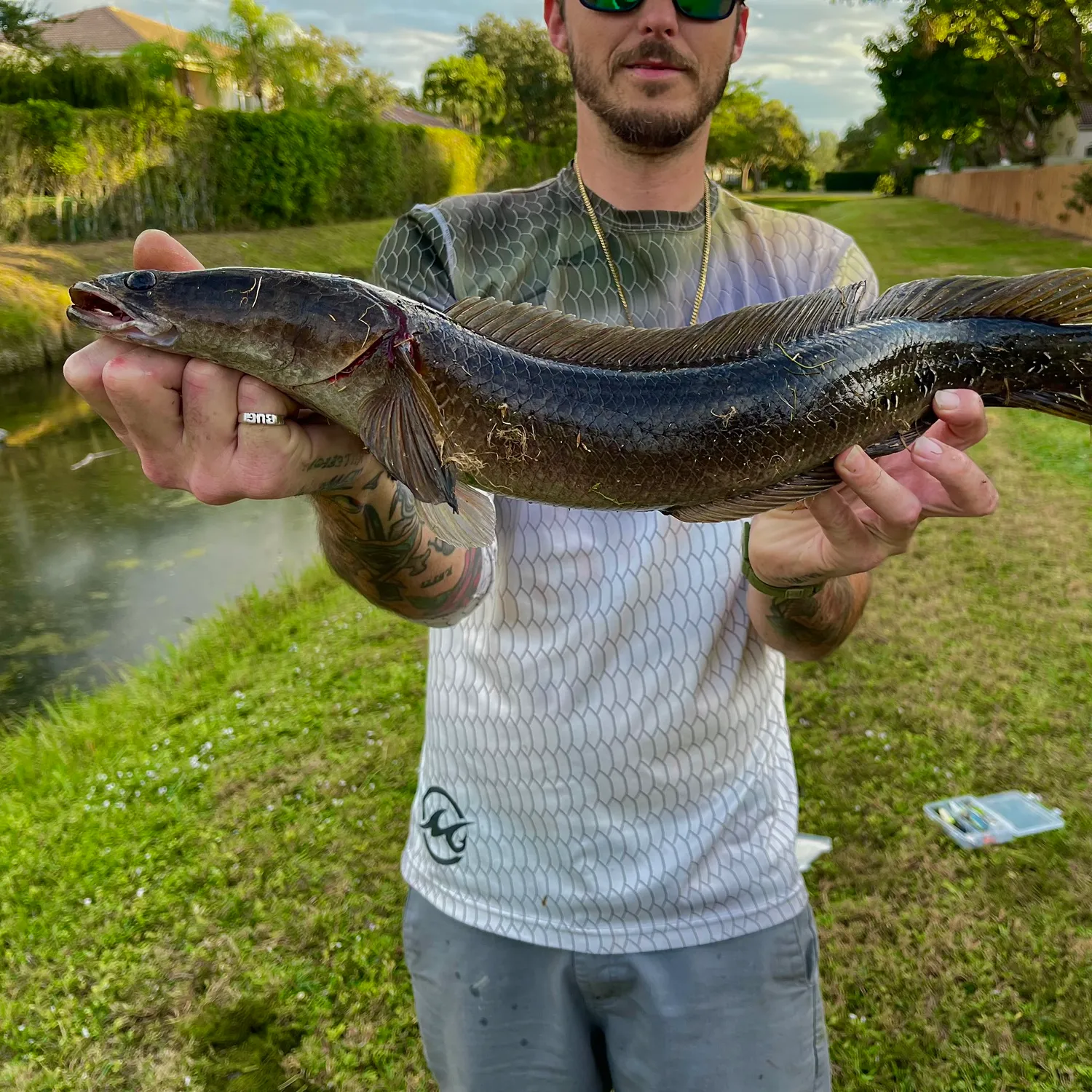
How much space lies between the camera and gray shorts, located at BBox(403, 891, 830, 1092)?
238 centimetres

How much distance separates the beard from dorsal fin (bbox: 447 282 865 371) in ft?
2.71

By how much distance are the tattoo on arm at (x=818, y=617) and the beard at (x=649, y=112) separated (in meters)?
1.43

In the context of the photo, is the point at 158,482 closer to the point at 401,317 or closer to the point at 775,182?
the point at 401,317

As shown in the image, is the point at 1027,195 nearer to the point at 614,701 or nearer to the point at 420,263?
the point at 420,263

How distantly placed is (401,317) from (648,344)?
59 centimetres

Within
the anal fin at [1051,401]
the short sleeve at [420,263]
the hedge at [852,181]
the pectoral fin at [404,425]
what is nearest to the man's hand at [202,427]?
the pectoral fin at [404,425]

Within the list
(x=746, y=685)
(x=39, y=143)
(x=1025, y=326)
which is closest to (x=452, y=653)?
(x=746, y=685)

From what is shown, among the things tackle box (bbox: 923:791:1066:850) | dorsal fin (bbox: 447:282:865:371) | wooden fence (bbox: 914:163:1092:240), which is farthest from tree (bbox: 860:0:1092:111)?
dorsal fin (bbox: 447:282:865:371)

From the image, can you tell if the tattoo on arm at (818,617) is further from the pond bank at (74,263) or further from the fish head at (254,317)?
the pond bank at (74,263)

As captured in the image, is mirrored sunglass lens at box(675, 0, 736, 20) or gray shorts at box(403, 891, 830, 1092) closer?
gray shorts at box(403, 891, 830, 1092)

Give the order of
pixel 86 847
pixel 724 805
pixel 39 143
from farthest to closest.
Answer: pixel 39 143 < pixel 86 847 < pixel 724 805

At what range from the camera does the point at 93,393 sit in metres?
1.86

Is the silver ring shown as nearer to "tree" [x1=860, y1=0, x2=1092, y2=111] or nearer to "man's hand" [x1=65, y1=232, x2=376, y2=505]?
"man's hand" [x1=65, y1=232, x2=376, y2=505]

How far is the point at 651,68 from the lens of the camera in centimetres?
249
